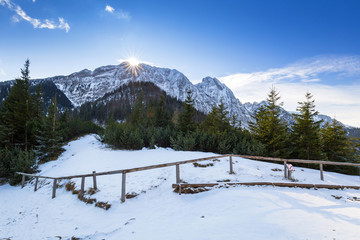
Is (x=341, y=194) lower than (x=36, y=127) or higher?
lower

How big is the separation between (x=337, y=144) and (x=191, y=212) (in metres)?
25.5

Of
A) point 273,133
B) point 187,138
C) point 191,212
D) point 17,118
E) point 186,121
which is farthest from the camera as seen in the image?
point 186,121

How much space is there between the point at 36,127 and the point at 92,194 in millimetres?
18406

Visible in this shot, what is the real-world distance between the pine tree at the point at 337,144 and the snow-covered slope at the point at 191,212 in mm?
16472

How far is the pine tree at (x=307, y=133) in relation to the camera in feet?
65.6

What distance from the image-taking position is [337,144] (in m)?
21.8

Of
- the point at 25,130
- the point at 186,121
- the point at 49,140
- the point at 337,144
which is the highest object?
the point at 186,121

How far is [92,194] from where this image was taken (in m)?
8.93

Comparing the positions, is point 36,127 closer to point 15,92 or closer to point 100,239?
point 15,92

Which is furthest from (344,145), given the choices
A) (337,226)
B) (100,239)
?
(100,239)

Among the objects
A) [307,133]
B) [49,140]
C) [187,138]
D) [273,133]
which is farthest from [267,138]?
[49,140]

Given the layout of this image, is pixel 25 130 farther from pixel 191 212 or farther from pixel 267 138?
pixel 267 138

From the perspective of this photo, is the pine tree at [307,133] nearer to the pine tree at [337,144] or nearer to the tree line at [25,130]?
the pine tree at [337,144]

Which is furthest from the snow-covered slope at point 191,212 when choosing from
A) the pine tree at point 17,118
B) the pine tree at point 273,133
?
the pine tree at point 17,118
